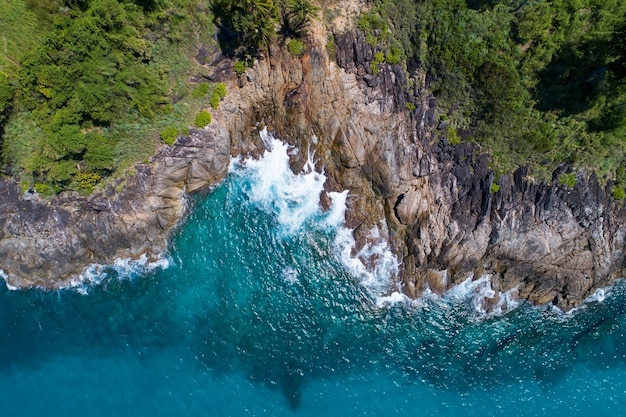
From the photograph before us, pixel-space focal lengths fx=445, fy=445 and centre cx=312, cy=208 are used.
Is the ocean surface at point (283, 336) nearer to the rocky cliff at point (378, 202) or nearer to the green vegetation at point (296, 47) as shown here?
the rocky cliff at point (378, 202)

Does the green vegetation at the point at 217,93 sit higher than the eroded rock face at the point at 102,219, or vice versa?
the green vegetation at the point at 217,93

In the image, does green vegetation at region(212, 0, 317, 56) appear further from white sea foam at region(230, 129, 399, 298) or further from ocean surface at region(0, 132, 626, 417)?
ocean surface at region(0, 132, 626, 417)

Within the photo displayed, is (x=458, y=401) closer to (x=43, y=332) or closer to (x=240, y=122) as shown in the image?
(x=240, y=122)

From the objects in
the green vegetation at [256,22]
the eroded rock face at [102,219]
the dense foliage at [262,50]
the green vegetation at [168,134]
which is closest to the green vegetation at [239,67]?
the dense foliage at [262,50]

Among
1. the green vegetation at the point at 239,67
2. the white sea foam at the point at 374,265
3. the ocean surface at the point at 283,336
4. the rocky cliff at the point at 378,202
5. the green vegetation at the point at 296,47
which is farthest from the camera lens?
the white sea foam at the point at 374,265

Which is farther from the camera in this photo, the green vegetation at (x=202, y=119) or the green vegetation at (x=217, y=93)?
the green vegetation at (x=217, y=93)

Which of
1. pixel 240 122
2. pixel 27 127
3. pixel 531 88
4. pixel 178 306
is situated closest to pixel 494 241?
pixel 531 88

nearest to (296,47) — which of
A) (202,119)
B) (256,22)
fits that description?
(256,22)
